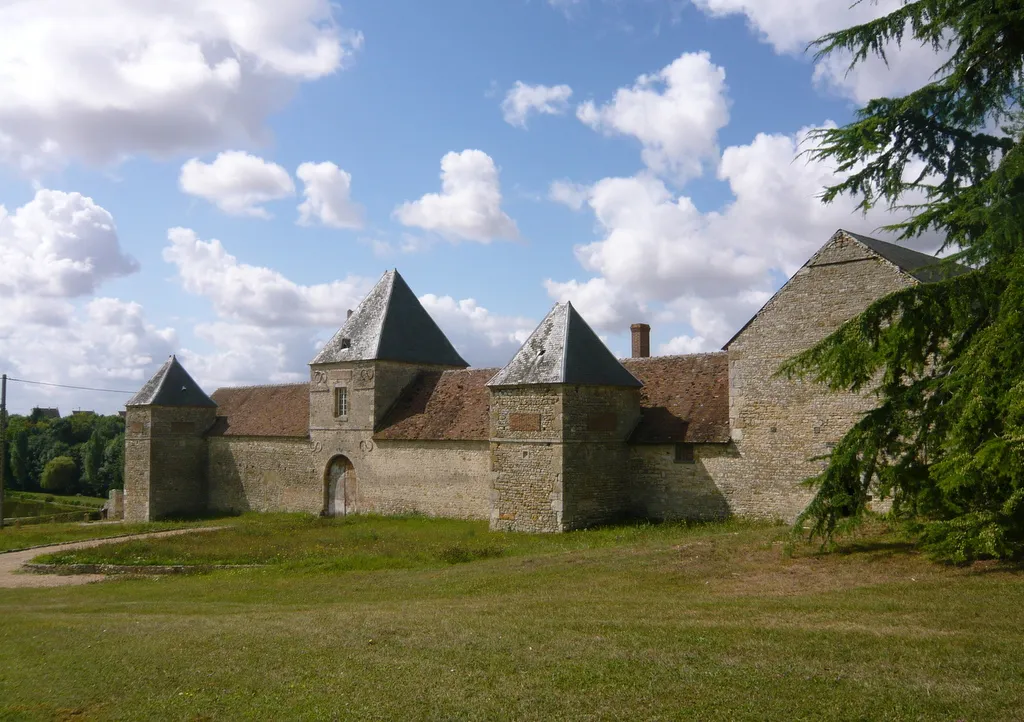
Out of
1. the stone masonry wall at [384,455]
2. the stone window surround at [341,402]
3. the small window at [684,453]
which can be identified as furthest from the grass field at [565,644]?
the stone window surround at [341,402]

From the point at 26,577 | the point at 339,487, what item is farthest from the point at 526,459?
the point at 26,577

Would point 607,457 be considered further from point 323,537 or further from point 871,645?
point 871,645

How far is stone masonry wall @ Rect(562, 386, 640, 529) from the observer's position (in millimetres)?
20500

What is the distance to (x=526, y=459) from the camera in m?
21.1

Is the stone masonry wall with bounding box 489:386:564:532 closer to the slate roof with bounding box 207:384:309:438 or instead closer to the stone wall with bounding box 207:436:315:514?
the stone wall with bounding box 207:436:315:514

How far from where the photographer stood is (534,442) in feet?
68.7

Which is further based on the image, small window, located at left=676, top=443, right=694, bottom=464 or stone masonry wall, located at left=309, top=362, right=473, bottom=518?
stone masonry wall, located at left=309, top=362, right=473, bottom=518

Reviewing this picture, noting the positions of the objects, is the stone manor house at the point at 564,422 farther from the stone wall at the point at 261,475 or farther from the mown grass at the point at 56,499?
the mown grass at the point at 56,499

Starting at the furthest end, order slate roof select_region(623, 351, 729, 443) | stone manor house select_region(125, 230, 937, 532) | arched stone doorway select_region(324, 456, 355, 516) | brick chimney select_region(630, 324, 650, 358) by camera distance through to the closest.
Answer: arched stone doorway select_region(324, 456, 355, 516) < brick chimney select_region(630, 324, 650, 358) < slate roof select_region(623, 351, 729, 443) < stone manor house select_region(125, 230, 937, 532)

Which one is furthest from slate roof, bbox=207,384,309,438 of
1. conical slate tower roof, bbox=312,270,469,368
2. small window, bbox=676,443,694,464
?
small window, bbox=676,443,694,464

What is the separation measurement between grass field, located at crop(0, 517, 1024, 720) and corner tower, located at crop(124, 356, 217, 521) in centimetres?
1879

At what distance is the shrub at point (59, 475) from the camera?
2418 inches

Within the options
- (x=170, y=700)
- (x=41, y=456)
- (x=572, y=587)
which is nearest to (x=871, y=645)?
(x=572, y=587)

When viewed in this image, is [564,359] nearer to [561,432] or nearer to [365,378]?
[561,432]
